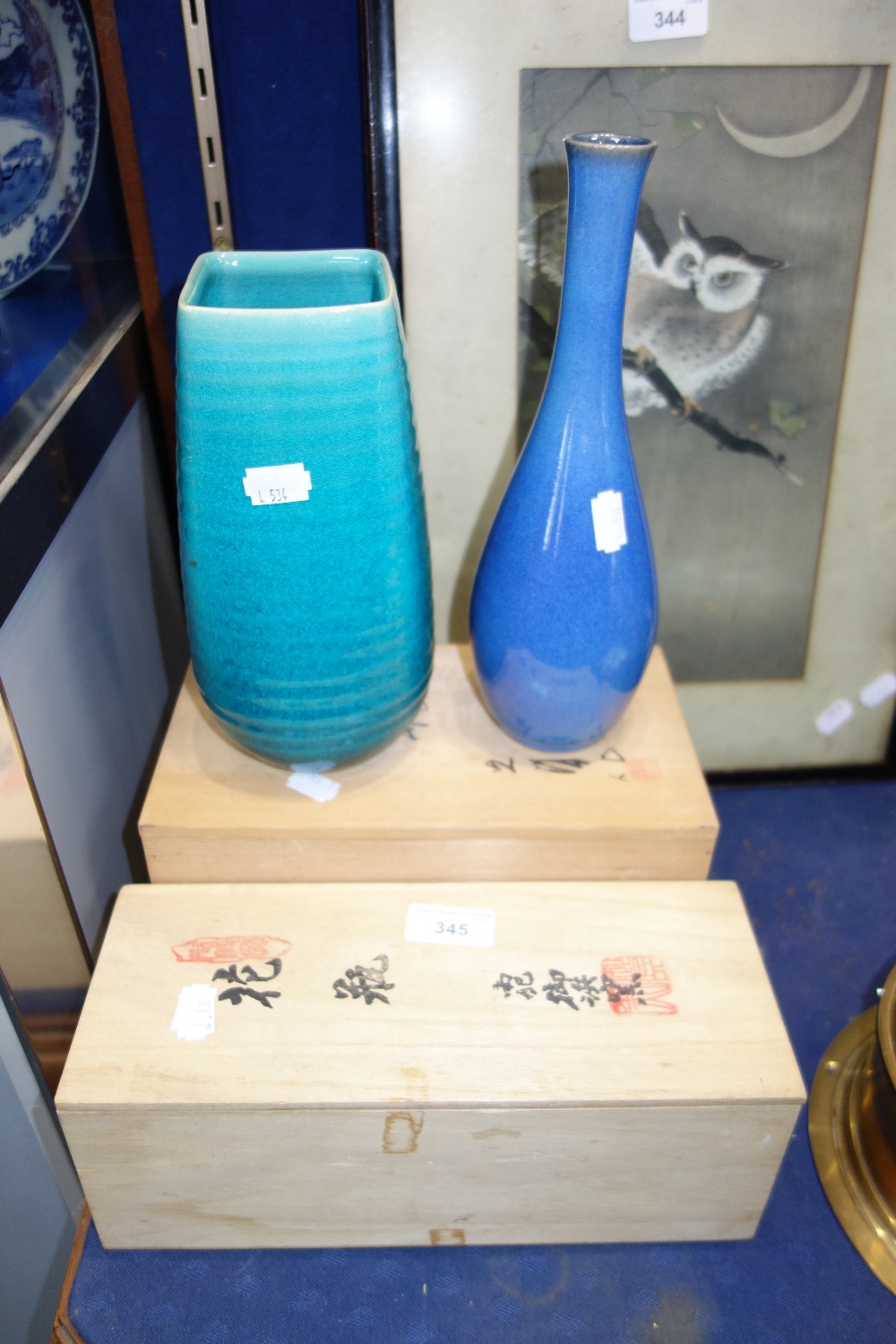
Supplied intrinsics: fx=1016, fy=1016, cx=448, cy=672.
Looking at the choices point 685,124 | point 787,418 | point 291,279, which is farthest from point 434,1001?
point 685,124

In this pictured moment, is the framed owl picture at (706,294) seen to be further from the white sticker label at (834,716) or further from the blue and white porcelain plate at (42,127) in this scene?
the blue and white porcelain plate at (42,127)

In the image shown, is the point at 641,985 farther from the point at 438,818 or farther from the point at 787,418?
the point at 787,418

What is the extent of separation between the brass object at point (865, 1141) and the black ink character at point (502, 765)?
37cm

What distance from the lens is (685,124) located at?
899mm

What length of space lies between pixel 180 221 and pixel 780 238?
562 millimetres

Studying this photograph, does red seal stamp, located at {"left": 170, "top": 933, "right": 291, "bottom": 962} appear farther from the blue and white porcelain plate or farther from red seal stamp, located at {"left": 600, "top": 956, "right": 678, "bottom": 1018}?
the blue and white porcelain plate

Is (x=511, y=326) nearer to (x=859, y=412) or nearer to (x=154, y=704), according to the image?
(x=859, y=412)

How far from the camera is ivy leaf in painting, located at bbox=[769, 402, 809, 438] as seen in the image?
1.03 metres

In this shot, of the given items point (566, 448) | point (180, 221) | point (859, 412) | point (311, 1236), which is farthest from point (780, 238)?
point (311, 1236)

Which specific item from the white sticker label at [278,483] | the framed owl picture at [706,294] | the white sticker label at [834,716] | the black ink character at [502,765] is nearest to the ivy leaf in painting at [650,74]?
the framed owl picture at [706,294]

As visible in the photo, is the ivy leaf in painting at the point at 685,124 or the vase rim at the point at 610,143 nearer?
the vase rim at the point at 610,143

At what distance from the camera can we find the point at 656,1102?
712 millimetres

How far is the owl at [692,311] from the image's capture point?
946mm

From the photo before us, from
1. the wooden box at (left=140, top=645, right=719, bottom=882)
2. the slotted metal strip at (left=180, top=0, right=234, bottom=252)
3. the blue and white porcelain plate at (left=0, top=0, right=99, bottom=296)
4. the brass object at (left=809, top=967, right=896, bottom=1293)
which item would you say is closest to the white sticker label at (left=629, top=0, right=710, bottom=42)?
the slotted metal strip at (left=180, top=0, right=234, bottom=252)
